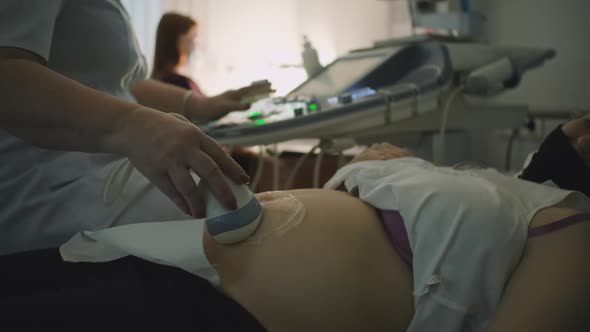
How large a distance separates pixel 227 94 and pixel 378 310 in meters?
0.69

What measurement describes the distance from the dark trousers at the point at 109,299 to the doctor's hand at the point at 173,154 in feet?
0.27

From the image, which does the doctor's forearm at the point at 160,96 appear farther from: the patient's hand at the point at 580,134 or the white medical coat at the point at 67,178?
the patient's hand at the point at 580,134

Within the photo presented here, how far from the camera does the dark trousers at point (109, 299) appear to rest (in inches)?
16.6

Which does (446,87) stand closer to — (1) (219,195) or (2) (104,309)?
(1) (219,195)

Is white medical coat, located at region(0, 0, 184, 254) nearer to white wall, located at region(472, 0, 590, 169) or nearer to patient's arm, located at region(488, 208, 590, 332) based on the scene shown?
patient's arm, located at region(488, 208, 590, 332)

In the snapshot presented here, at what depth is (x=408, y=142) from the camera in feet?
4.15

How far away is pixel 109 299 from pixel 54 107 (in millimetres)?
189

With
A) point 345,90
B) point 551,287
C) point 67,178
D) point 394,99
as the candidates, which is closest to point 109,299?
point 67,178

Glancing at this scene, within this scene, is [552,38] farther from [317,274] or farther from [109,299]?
[109,299]

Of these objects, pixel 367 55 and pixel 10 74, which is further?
pixel 367 55

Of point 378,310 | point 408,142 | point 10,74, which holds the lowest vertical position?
point 408,142

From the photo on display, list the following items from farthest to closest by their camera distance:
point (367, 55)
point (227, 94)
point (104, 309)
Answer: point (367, 55) → point (227, 94) → point (104, 309)

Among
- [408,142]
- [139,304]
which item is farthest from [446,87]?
[139,304]

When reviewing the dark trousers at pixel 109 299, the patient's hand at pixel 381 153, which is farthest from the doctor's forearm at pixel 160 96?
the dark trousers at pixel 109 299
